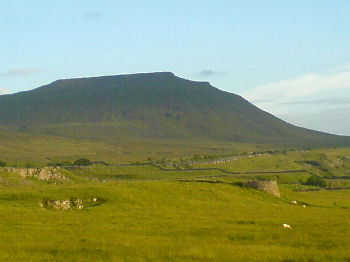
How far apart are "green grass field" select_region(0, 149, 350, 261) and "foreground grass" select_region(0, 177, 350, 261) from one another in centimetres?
4

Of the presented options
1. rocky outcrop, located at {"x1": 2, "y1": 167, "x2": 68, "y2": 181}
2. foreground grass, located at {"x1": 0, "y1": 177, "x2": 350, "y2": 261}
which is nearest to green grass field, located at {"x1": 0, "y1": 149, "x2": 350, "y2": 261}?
foreground grass, located at {"x1": 0, "y1": 177, "x2": 350, "y2": 261}

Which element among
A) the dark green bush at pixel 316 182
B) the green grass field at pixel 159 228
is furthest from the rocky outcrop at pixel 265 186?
the dark green bush at pixel 316 182

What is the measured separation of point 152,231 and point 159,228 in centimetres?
106

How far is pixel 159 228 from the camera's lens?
100ft

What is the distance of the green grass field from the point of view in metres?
23.6

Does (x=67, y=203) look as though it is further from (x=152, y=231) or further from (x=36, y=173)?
(x=36, y=173)

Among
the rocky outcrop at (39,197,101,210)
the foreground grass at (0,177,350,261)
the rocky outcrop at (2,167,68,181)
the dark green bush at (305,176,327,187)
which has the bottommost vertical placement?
the dark green bush at (305,176,327,187)

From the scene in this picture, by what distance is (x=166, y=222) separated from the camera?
3244 centimetres

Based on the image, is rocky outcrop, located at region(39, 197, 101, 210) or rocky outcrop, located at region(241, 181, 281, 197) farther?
rocky outcrop, located at region(241, 181, 281, 197)

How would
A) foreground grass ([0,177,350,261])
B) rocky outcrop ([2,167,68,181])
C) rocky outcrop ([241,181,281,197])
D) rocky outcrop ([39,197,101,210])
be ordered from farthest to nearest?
1. rocky outcrop ([2,167,68,181])
2. rocky outcrop ([241,181,281,197])
3. rocky outcrop ([39,197,101,210])
4. foreground grass ([0,177,350,261])

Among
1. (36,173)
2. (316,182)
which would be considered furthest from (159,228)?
(316,182)

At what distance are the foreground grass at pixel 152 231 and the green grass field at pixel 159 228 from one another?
4cm

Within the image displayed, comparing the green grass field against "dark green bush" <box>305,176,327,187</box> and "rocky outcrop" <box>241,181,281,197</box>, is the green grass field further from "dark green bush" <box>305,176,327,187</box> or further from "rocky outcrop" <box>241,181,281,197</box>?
"dark green bush" <box>305,176,327,187</box>

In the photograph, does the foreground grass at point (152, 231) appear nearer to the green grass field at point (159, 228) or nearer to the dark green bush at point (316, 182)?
the green grass field at point (159, 228)
